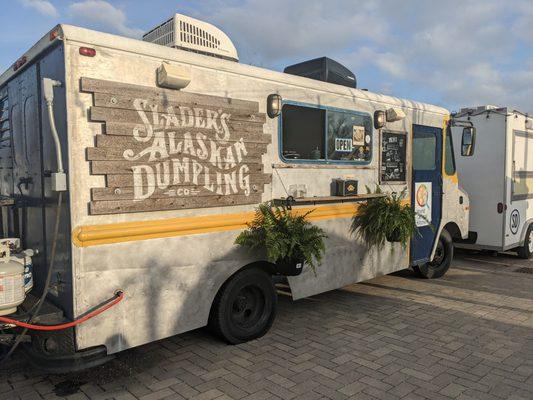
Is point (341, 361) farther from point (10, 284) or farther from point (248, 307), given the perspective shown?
point (10, 284)

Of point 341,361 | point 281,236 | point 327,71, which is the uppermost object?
point 327,71

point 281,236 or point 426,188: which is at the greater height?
point 426,188

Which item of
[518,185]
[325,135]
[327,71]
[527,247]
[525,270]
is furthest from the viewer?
[527,247]

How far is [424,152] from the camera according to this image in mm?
6836

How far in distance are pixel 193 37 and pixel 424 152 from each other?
161 inches

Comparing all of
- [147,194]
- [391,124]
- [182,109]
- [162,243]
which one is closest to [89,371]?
[162,243]

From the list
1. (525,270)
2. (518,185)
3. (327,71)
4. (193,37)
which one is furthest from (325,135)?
(518,185)

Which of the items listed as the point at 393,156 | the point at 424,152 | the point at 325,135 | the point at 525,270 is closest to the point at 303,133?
the point at 325,135

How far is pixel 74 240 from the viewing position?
331cm

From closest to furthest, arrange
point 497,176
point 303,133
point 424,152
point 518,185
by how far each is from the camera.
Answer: point 303,133 < point 424,152 < point 497,176 < point 518,185

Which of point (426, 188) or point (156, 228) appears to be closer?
point (156, 228)

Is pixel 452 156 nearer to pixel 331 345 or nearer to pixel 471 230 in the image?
pixel 471 230

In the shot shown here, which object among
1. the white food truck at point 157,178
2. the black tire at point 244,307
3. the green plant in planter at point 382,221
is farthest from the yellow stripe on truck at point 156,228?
the green plant in planter at point 382,221

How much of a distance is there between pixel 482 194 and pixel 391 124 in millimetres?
3838
